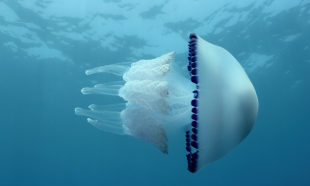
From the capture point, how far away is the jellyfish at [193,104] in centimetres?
162

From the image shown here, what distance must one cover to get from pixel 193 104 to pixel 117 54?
14039 mm

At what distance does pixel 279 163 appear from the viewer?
42594 mm

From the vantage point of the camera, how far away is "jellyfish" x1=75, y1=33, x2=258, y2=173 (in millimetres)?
1620

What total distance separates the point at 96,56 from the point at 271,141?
2793 centimetres

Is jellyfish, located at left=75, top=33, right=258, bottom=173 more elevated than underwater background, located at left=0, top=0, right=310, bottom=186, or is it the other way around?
underwater background, located at left=0, top=0, right=310, bottom=186

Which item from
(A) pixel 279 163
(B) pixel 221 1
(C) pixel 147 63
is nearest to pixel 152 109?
(C) pixel 147 63

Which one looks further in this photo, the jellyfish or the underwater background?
the underwater background

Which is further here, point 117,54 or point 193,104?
point 117,54

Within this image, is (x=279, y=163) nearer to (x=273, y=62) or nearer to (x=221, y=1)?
(x=273, y=62)

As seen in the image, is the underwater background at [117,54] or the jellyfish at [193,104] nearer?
the jellyfish at [193,104]

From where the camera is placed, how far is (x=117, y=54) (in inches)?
596

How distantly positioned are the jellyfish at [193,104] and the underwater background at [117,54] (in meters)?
0.36

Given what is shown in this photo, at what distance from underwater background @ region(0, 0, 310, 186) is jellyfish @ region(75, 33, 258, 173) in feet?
1.20

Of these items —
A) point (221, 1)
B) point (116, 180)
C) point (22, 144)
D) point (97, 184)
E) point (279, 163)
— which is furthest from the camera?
point (116, 180)
